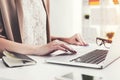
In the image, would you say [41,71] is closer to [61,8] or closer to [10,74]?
[10,74]

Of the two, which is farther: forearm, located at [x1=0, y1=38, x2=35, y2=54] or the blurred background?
the blurred background

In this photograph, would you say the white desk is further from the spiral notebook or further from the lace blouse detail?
the lace blouse detail

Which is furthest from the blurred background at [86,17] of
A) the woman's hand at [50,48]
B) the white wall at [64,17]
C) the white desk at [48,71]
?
the white desk at [48,71]

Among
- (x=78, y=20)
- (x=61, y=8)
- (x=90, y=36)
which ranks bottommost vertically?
(x=90, y=36)

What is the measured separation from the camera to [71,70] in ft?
2.09

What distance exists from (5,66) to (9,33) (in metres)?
0.46

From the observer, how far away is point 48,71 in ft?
2.06

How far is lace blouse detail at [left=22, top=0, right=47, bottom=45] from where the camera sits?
129 centimetres

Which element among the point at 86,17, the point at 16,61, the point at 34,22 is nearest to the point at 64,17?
the point at 86,17

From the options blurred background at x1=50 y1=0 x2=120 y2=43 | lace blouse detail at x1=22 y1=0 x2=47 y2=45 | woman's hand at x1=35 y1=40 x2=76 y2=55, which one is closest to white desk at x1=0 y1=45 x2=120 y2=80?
woman's hand at x1=35 y1=40 x2=76 y2=55

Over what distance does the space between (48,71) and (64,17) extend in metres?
2.06

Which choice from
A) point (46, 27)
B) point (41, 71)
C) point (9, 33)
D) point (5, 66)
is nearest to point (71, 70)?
point (41, 71)

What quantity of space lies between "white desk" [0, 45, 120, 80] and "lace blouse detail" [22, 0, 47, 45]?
0.60 m

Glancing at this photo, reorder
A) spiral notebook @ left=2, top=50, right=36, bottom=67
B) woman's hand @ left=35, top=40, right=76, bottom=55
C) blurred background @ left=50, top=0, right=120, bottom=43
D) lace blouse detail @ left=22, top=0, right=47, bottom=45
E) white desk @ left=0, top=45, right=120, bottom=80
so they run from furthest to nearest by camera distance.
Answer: blurred background @ left=50, top=0, right=120, bottom=43
lace blouse detail @ left=22, top=0, right=47, bottom=45
woman's hand @ left=35, top=40, right=76, bottom=55
spiral notebook @ left=2, top=50, right=36, bottom=67
white desk @ left=0, top=45, right=120, bottom=80
